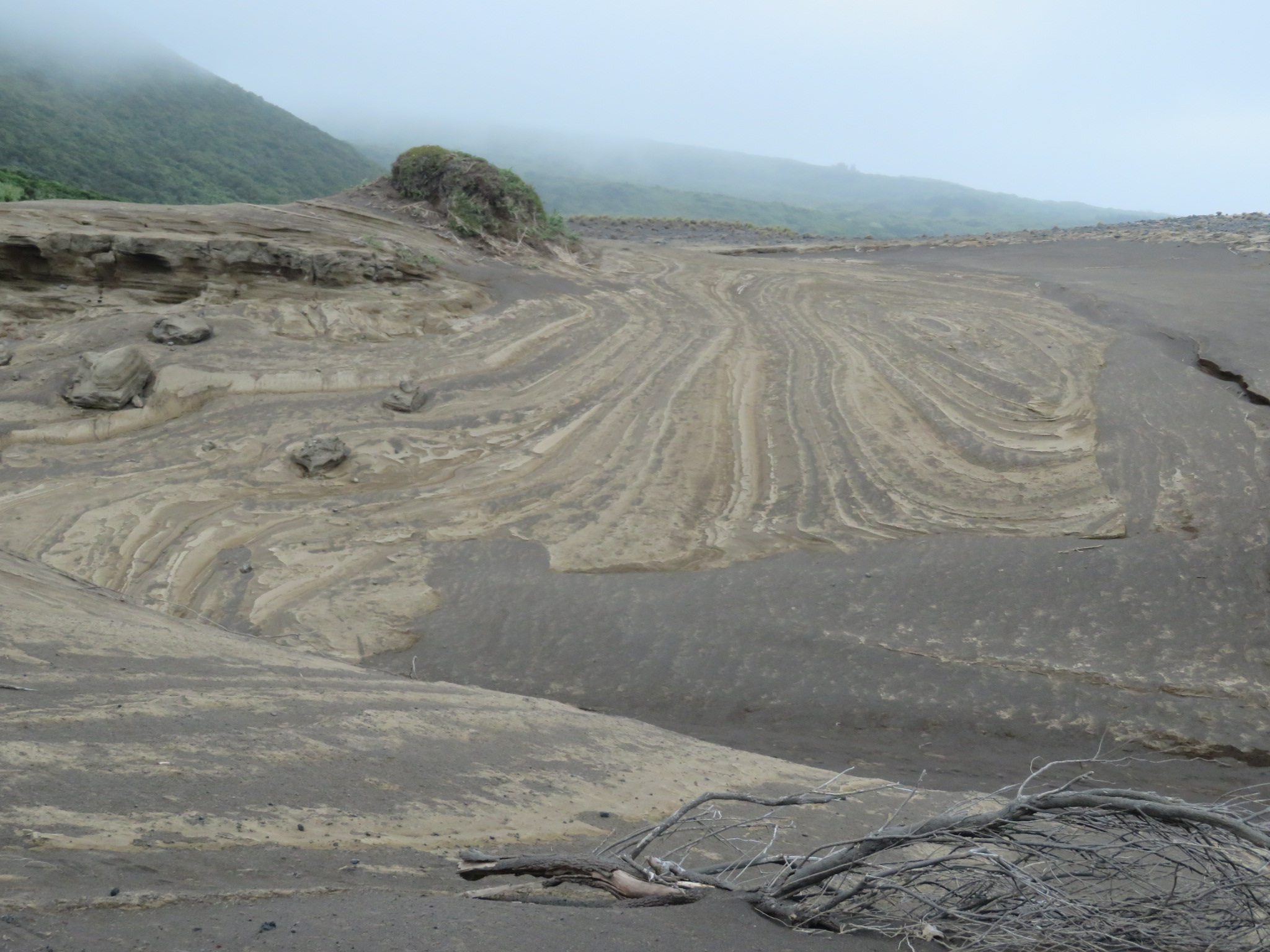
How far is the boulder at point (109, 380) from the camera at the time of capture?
22.2ft

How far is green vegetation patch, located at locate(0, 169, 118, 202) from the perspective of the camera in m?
10.5

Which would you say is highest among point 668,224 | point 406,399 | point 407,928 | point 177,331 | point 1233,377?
point 668,224

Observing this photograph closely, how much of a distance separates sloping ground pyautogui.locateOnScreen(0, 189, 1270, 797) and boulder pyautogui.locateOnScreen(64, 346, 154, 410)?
17 cm

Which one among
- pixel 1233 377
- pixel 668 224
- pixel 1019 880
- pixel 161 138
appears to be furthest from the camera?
pixel 161 138

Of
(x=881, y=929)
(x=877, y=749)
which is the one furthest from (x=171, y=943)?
(x=877, y=749)

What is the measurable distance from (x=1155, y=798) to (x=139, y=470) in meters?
6.94

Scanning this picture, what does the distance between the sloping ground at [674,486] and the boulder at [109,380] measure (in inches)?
6.6

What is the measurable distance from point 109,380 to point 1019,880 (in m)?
7.69

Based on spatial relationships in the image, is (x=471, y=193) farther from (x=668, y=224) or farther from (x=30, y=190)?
(x=668, y=224)

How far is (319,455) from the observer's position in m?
6.54

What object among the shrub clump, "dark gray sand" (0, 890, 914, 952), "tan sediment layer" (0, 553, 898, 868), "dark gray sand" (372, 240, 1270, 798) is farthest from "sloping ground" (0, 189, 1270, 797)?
"dark gray sand" (0, 890, 914, 952)

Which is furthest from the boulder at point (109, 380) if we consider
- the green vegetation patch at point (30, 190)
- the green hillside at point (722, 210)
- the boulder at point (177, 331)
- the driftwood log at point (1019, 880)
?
the green hillside at point (722, 210)

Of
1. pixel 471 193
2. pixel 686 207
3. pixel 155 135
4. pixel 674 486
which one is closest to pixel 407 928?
pixel 674 486

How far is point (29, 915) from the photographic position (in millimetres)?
1376
